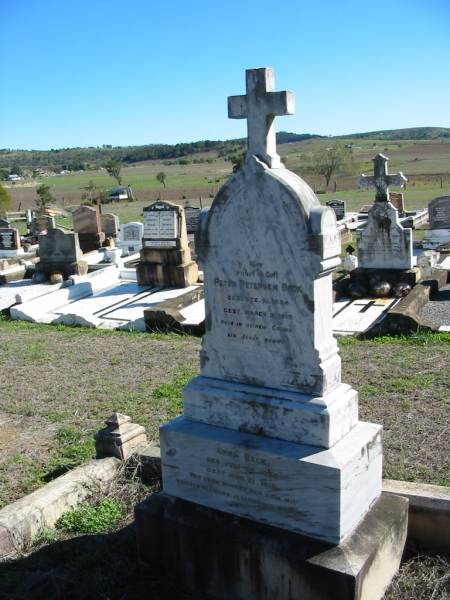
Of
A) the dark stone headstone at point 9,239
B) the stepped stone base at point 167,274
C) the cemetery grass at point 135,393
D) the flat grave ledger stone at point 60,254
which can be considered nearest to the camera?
the cemetery grass at point 135,393

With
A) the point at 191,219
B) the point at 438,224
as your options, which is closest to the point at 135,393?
the point at 191,219

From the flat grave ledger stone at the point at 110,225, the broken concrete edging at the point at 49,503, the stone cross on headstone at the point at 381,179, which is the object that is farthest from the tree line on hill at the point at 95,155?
the broken concrete edging at the point at 49,503

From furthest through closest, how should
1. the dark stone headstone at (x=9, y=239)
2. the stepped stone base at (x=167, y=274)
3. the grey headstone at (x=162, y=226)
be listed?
1. the dark stone headstone at (x=9, y=239)
2. the grey headstone at (x=162, y=226)
3. the stepped stone base at (x=167, y=274)

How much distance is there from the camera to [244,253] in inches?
152

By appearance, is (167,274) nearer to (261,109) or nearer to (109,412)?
(109,412)

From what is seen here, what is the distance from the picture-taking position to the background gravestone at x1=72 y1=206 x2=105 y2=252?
63.4ft

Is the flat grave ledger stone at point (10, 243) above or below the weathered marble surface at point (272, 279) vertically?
below

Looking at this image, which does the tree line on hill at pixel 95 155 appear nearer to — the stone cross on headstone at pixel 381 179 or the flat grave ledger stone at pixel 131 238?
the flat grave ledger stone at pixel 131 238

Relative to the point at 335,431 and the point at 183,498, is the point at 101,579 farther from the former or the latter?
the point at 335,431

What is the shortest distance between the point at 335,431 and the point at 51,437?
3.69 meters

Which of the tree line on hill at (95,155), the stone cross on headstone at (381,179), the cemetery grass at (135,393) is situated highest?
the tree line on hill at (95,155)

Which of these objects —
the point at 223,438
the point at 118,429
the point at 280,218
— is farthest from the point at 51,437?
the point at 280,218

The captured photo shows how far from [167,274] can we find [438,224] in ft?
31.0

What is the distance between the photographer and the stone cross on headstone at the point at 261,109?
367cm
